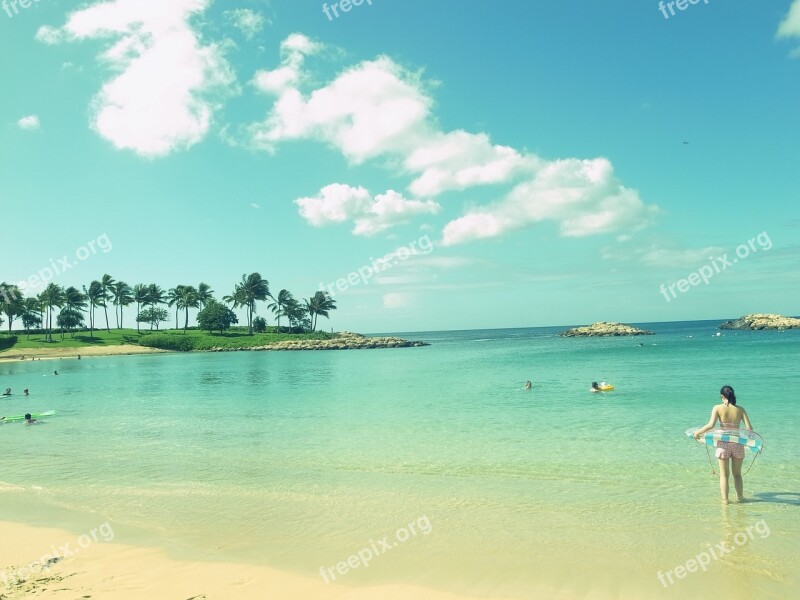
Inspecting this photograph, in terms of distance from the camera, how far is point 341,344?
126188 millimetres

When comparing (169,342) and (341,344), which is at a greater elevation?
(169,342)

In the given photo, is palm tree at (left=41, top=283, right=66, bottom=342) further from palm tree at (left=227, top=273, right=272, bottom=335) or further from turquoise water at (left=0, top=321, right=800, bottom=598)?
turquoise water at (left=0, top=321, right=800, bottom=598)

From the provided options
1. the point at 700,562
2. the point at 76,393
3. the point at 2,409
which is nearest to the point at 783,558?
the point at 700,562

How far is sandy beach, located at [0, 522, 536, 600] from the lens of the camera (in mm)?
7836

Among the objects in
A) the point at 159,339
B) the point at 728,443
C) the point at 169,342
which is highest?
the point at 159,339

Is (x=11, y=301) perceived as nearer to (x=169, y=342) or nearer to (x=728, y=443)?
(x=169, y=342)

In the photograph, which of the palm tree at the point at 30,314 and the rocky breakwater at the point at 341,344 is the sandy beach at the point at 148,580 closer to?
the rocky breakwater at the point at 341,344

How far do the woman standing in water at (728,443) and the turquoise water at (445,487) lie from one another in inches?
19.7

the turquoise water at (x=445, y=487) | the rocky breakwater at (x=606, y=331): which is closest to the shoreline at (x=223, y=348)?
the rocky breakwater at (x=606, y=331)

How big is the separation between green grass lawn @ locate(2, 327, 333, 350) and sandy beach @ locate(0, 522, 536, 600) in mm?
112366

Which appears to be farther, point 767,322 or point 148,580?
point 767,322

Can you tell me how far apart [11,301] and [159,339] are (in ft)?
96.7

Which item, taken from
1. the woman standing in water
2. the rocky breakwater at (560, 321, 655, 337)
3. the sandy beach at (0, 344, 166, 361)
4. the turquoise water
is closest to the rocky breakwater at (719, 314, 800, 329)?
the rocky breakwater at (560, 321, 655, 337)

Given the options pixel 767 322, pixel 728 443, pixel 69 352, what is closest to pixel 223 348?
pixel 69 352
